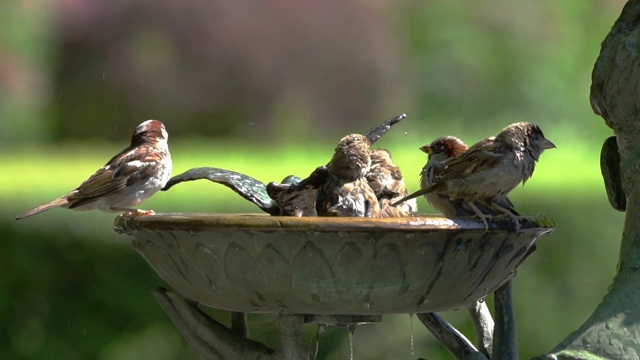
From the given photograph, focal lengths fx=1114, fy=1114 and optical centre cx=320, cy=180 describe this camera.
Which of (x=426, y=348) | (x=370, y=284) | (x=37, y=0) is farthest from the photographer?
(x=37, y=0)

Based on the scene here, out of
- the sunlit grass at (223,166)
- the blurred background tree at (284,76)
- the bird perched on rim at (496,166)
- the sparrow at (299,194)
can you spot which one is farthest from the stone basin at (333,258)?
the blurred background tree at (284,76)

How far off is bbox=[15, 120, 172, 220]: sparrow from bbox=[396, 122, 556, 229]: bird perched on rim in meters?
1.53

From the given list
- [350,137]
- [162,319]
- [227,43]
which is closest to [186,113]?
[227,43]

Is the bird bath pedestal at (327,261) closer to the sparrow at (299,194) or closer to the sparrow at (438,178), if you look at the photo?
the sparrow at (299,194)

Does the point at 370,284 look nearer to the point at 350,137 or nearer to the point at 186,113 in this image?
the point at 350,137

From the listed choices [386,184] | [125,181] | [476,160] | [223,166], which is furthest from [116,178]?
[223,166]

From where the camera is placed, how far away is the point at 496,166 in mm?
2988

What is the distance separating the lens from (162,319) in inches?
216

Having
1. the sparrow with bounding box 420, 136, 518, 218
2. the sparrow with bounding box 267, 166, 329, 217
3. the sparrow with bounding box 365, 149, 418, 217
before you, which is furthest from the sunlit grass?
the sparrow with bounding box 267, 166, 329, 217

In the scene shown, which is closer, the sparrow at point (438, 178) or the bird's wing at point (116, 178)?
the sparrow at point (438, 178)

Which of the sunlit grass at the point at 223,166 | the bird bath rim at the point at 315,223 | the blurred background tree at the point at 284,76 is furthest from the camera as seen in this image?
the blurred background tree at the point at 284,76

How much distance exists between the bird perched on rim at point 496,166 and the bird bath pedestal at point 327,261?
0.24 metres

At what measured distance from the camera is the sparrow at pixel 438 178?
3265mm

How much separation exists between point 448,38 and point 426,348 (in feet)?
18.8
